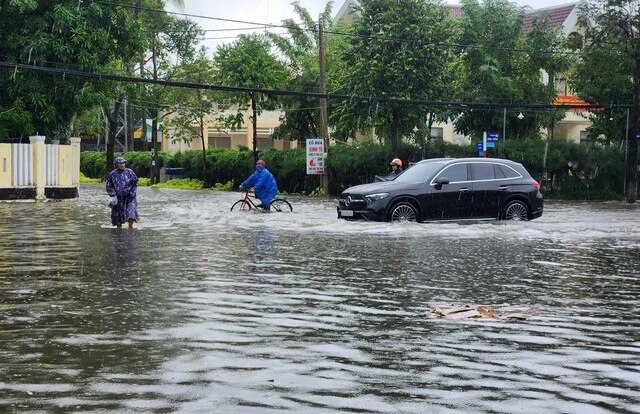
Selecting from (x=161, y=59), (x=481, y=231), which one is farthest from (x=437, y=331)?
(x=161, y=59)

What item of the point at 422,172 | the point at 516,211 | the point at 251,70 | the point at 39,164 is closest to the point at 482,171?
the point at 516,211

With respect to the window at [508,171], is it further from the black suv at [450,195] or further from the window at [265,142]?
the window at [265,142]

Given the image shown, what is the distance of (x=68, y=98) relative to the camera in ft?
126

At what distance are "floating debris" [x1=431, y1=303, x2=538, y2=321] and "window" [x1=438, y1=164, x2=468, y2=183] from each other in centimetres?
1313

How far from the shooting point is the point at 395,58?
4559cm

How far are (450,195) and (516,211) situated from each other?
1959mm

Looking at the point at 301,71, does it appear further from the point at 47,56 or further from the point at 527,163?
the point at 47,56

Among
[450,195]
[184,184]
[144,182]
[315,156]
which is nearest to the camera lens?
[450,195]

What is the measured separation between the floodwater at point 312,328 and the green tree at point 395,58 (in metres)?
26.7

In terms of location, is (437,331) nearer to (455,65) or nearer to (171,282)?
(171,282)

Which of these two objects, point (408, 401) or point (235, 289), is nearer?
point (408, 401)

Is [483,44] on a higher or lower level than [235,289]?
higher

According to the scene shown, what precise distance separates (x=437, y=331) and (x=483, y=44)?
4375cm

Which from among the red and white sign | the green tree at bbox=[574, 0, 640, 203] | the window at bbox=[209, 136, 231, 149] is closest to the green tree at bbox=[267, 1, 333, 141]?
the red and white sign
